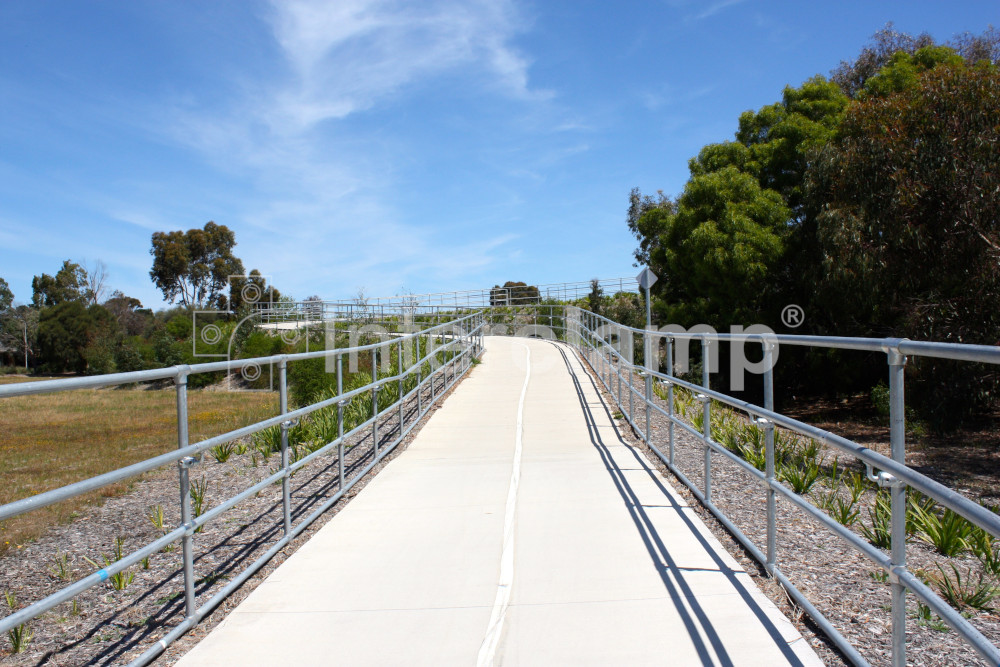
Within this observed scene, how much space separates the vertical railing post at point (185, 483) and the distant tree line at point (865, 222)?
1337 cm

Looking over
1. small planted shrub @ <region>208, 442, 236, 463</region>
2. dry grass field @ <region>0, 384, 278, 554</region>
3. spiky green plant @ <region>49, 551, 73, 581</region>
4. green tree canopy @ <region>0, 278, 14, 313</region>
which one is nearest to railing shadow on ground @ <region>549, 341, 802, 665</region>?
spiky green plant @ <region>49, 551, 73, 581</region>

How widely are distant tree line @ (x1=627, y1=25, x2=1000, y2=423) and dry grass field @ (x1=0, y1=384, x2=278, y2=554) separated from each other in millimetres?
13282

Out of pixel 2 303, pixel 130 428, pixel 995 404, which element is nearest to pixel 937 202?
pixel 995 404

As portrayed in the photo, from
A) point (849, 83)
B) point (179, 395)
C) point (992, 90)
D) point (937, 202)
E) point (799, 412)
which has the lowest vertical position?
point (799, 412)

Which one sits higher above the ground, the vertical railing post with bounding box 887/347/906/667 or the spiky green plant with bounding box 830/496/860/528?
the vertical railing post with bounding box 887/347/906/667

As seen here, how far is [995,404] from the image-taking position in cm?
1488

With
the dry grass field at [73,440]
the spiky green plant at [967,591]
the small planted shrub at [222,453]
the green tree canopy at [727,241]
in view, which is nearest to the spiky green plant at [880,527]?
the spiky green plant at [967,591]

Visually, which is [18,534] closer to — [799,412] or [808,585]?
Result: [808,585]

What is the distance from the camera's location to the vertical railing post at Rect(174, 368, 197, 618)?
394 cm

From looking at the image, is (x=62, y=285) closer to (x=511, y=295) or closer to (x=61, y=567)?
(x=511, y=295)

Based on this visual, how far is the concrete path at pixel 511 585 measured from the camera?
3.81 m

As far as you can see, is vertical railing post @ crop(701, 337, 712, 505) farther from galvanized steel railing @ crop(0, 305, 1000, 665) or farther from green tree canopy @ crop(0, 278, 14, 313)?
green tree canopy @ crop(0, 278, 14, 313)

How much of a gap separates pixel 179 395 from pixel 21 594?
3043 mm

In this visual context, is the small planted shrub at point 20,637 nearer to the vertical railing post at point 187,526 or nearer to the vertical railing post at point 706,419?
the vertical railing post at point 187,526
